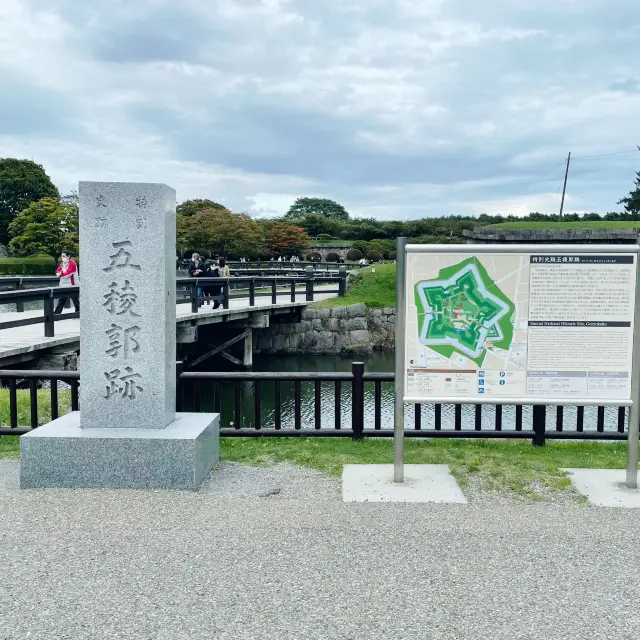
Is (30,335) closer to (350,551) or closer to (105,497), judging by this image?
(105,497)

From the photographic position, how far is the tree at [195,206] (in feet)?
173

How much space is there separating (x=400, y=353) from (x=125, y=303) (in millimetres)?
2154

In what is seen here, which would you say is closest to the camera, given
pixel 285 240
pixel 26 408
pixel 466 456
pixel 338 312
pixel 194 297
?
pixel 466 456

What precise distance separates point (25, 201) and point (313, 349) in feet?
129

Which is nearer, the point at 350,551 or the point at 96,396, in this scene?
the point at 350,551

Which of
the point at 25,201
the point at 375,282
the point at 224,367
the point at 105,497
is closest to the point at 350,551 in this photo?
the point at 105,497

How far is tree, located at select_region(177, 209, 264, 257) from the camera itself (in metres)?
45.0

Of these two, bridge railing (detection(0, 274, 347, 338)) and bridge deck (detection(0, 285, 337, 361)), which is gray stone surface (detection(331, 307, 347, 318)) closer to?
bridge railing (detection(0, 274, 347, 338))

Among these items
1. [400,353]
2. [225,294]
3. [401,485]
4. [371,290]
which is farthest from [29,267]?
[401,485]

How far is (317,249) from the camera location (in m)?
56.0

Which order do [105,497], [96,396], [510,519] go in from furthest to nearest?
1. [96,396]
2. [105,497]
3. [510,519]

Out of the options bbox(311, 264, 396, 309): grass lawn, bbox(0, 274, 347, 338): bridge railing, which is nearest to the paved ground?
bbox(0, 274, 347, 338): bridge railing

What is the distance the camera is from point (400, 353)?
508 cm

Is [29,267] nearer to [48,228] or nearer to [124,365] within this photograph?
[48,228]
